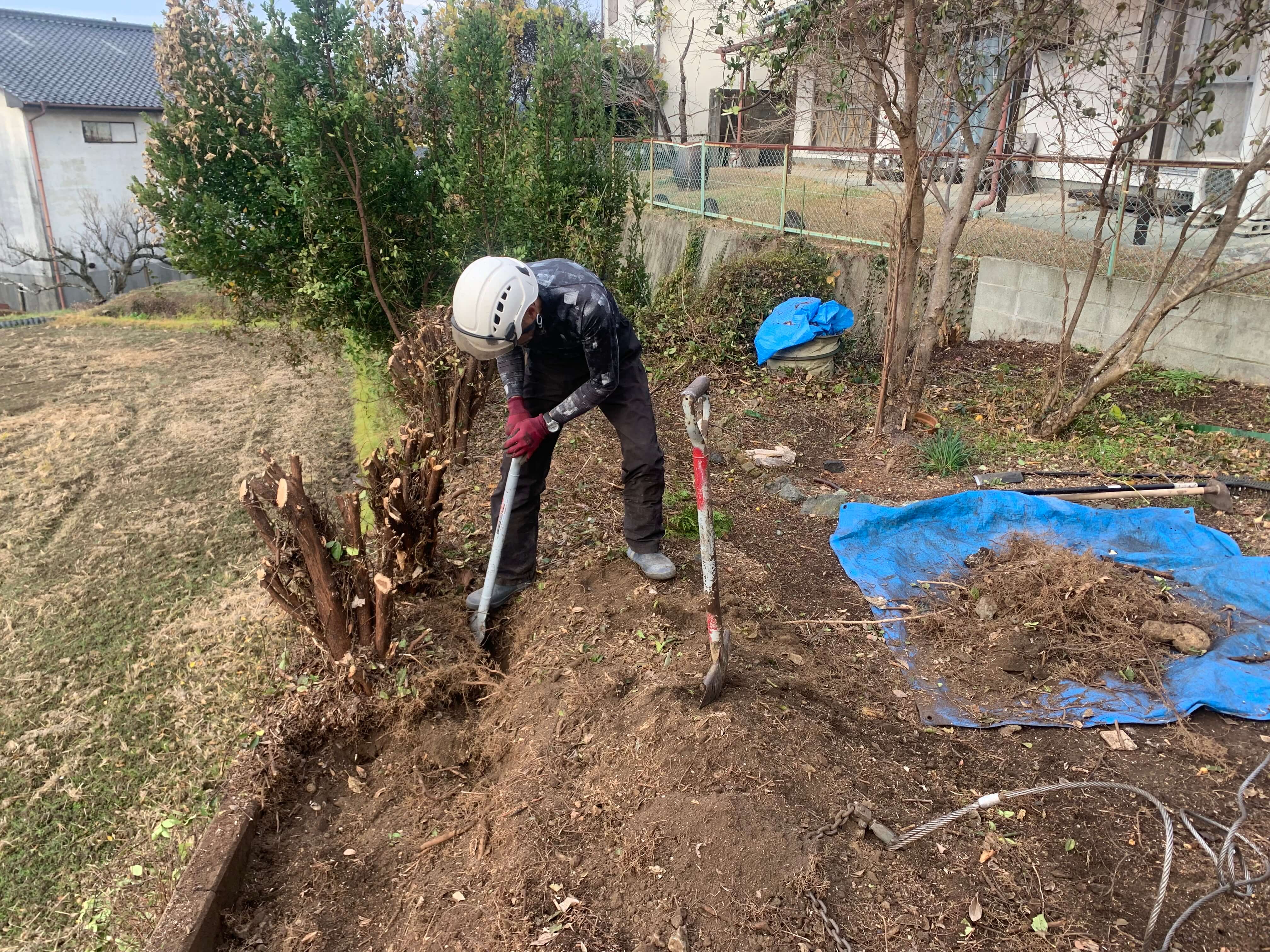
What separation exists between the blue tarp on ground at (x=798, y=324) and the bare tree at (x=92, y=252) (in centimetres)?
1994

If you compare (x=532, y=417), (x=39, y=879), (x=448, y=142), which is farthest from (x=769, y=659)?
(x=448, y=142)

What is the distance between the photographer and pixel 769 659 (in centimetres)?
335

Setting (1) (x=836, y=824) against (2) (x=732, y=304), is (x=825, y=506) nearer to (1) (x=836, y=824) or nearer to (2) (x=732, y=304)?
(1) (x=836, y=824)

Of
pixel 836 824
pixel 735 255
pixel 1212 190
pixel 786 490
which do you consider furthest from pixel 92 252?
pixel 836 824

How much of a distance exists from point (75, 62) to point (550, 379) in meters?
27.9

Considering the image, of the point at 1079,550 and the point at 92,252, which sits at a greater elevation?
the point at 1079,550

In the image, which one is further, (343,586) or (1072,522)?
(1072,522)

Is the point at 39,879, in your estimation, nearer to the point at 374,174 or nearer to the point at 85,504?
the point at 85,504

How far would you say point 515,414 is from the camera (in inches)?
145

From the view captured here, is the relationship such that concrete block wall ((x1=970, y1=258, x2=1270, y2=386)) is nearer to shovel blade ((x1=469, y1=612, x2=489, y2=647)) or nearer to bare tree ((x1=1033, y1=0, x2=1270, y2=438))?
bare tree ((x1=1033, y1=0, x2=1270, y2=438))

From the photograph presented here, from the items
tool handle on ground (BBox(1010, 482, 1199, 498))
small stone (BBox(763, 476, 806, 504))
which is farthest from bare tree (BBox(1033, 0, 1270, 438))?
small stone (BBox(763, 476, 806, 504))

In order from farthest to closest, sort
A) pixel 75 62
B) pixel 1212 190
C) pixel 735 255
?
pixel 75 62
pixel 735 255
pixel 1212 190

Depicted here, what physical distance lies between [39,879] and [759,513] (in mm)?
3753

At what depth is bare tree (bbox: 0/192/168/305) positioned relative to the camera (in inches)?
851
